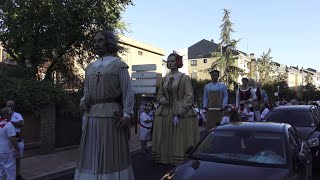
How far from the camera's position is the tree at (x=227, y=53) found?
5591cm

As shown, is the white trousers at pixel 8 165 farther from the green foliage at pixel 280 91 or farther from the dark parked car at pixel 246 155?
the green foliage at pixel 280 91

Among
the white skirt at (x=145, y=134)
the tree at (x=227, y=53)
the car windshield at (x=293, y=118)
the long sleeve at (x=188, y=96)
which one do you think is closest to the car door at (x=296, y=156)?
the long sleeve at (x=188, y=96)

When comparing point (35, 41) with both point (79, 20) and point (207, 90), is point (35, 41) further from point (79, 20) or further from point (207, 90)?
point (207, 90)

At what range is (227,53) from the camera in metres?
56.9

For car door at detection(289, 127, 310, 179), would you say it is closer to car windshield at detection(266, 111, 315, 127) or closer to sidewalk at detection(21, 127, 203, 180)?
car windshield at detection(266, 111, 315, 127)

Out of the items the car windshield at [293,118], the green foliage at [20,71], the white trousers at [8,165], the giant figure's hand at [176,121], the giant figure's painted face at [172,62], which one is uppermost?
the green foliage at [20,71]

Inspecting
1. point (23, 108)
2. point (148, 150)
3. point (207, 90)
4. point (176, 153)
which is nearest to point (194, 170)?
point (176, 153)

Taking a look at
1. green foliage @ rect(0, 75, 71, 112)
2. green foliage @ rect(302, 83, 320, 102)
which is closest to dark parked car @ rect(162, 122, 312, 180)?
green foliage @ rect(0, 75, 71, 112)

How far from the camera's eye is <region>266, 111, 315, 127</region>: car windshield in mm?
10737

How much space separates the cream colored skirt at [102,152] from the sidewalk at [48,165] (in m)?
5.20

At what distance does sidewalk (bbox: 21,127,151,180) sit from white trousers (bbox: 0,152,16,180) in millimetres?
1339

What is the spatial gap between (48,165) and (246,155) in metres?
6.88

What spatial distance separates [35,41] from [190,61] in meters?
65.6

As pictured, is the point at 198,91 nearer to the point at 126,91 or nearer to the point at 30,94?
the point at 30,94
